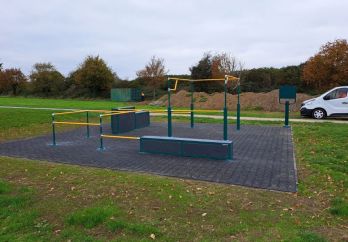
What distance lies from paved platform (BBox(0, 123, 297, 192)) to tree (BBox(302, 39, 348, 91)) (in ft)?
47.3

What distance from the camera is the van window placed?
1730 cm

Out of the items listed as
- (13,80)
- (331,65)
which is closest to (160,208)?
(331,65)

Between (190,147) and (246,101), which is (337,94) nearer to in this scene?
(246,101)

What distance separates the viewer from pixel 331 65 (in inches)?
962

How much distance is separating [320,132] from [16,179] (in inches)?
371

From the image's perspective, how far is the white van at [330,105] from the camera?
17.2 m

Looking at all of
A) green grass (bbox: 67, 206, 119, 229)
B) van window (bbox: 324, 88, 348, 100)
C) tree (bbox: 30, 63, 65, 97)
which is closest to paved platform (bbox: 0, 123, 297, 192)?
green grass (bbox: 67, 206, 119, 229)

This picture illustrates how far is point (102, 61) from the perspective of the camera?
4700 cm

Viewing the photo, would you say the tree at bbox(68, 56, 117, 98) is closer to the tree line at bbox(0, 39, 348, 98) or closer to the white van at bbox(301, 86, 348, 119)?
the tree line at bbox(0, 39, 348, 98)

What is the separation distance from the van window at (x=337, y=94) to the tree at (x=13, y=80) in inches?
2151

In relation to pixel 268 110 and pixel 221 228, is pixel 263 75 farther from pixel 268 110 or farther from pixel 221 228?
pixel 221 228

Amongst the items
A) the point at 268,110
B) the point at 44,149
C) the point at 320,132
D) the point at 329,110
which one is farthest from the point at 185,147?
the point at 268,110

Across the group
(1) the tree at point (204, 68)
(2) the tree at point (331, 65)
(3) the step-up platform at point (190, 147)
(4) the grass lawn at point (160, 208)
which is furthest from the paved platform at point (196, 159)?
(1) the tree at point (204, 68)

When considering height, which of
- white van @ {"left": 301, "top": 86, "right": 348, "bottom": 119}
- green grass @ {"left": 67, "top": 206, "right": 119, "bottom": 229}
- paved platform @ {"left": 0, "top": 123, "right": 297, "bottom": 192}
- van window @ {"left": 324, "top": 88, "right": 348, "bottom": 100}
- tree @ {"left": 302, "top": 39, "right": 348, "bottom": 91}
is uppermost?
tree @ {"left": 302, "top": 39, "right": 348, "bottom": 91}
